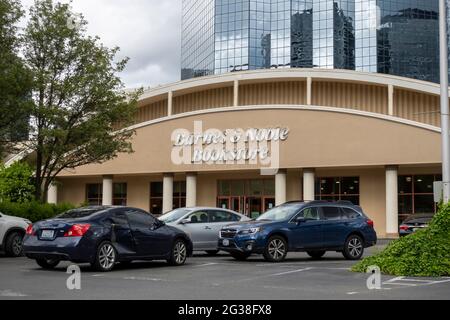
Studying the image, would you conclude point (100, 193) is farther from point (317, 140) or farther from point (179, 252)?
point (179, 252)

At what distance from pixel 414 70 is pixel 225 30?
29423 millimetres

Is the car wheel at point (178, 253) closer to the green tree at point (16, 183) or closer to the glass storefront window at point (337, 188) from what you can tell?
the glass storefront window at point (337, 188)

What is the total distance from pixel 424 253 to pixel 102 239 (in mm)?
6778

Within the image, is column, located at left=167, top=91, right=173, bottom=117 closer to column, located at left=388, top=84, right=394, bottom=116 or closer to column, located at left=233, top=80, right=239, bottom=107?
column, located at left=233, top=80, right=239, bottom=107

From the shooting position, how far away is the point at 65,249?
45.8 ft

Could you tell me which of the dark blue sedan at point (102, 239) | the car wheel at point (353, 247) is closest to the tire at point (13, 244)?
the dark blue sedan at point (102, 239)

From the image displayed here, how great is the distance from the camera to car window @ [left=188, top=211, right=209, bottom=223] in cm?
2027

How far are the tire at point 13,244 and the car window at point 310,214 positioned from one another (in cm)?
808

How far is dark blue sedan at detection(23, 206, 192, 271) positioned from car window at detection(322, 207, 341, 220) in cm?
464

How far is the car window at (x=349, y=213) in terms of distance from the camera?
63.6 ft

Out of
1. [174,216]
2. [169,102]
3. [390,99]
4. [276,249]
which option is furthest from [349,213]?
[169,102]

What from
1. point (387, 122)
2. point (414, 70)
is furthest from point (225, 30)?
point (387, 122)

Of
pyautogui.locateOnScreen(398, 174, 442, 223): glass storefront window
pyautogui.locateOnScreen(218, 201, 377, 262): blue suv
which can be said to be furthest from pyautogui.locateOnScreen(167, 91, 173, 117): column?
pyautogui.locateOnScreen(218, 201, 377, 262): blue suv
